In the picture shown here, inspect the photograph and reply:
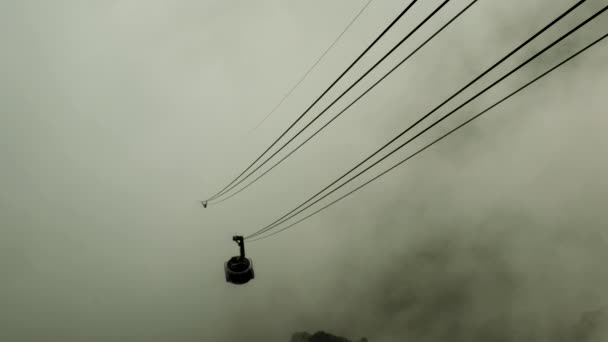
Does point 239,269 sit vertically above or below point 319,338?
above

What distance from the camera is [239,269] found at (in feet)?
27.1

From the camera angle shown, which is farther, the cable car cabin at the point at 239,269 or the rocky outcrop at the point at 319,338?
the rocky outcrop at the point at 319,338

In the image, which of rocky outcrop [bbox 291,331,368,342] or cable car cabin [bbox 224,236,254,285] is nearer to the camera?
cable car cabin [bbox 224,236,254,285]

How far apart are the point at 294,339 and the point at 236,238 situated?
17288cm

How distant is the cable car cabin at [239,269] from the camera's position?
26.6 ft

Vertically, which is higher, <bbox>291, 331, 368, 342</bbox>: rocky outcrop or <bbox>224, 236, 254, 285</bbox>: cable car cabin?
<bbox>224, 236, 254, 285</bbox>: cable car cabin

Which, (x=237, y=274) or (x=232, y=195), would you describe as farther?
(x=232, y=195)

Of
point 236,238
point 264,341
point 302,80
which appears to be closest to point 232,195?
point 302,80

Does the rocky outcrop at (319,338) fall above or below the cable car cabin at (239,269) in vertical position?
below

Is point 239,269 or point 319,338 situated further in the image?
point 319,338

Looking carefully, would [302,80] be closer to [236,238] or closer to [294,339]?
[236,238]

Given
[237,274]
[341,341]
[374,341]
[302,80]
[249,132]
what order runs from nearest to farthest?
[237,274] < [302,80] < [249,132] < [341,341] < [374,341]

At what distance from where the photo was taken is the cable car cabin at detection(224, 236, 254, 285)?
8117 mm

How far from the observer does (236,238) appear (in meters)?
8.36
